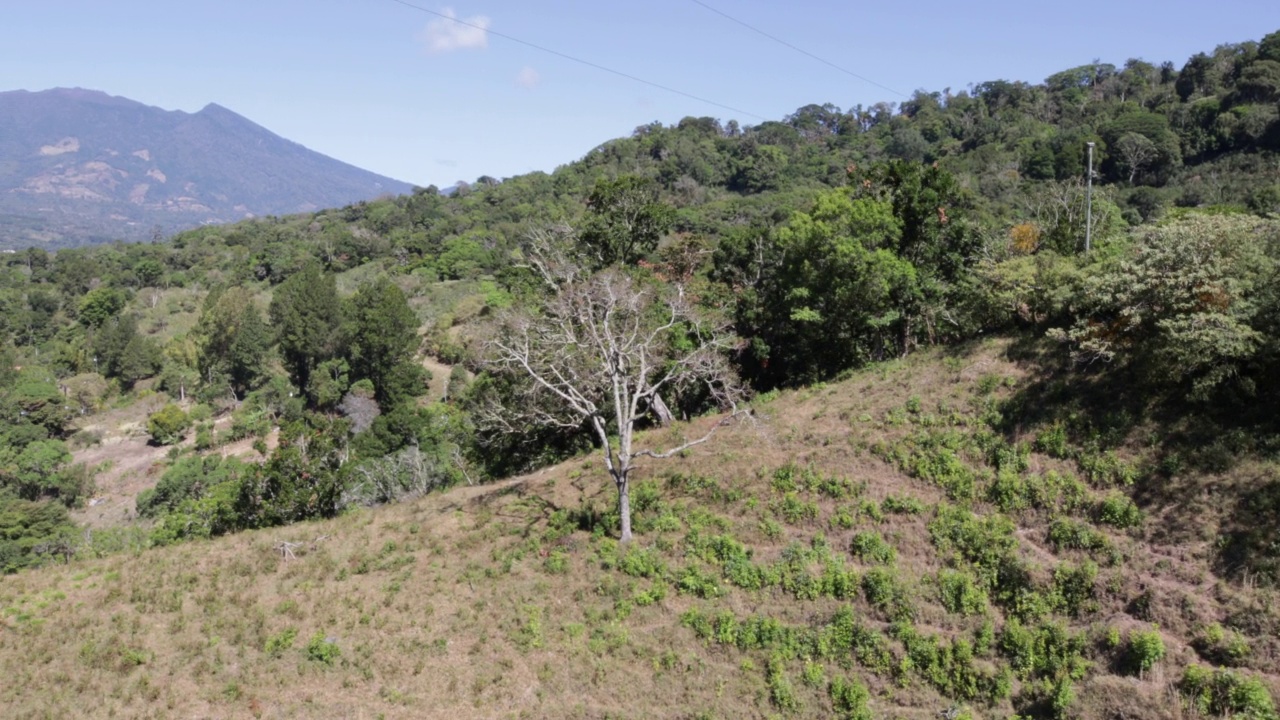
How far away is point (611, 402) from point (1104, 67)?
12175 cm

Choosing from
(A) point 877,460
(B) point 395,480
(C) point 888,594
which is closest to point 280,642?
(C) point 888,594

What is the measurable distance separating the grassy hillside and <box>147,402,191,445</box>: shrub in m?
46.8

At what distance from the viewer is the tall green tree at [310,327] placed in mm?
57594

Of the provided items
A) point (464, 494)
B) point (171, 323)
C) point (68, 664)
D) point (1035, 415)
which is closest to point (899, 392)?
point (1035, 415)

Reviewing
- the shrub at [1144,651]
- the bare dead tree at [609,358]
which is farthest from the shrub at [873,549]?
the shrub at [1144,651]

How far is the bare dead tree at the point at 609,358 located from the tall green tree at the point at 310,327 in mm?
34954

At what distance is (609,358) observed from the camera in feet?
56.1

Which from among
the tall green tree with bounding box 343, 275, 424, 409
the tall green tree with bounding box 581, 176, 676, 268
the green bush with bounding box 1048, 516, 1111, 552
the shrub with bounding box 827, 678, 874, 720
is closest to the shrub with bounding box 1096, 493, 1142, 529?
the green bush with bounding box 1048, 516, 1111, 552

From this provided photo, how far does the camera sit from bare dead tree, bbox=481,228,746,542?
57.0 feet

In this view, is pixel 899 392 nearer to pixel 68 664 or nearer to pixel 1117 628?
pixel 1117 628

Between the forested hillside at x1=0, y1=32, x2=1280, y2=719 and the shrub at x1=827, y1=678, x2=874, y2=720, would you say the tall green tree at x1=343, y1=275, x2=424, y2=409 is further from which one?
the shrub at x1=827, y1=678, x2=874, y2=720

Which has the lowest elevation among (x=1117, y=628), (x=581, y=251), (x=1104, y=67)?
(x=1117, y=628)

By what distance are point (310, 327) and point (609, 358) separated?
4706 cm

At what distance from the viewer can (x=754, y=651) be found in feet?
44.9
